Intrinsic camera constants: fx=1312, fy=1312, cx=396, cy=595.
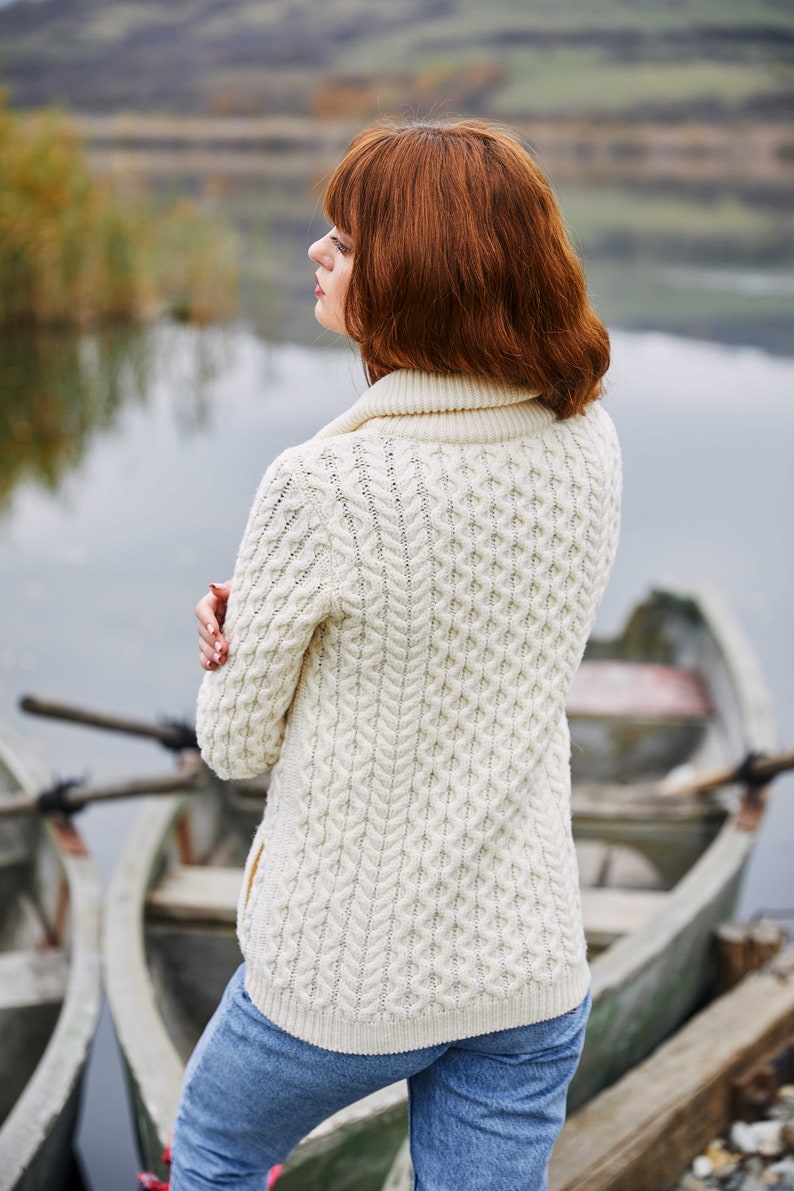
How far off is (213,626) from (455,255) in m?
0.37

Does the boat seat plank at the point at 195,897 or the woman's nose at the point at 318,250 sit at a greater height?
the woman's nose at the point at 318,250

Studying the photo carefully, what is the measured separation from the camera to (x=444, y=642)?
3.62ft

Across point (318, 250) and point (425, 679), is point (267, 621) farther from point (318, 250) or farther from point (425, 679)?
point (318, 250)

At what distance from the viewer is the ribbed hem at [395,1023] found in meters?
1.15

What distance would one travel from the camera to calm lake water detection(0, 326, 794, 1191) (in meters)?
5.47

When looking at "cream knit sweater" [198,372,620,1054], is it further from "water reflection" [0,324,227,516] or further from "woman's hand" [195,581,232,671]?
"water reflection" [0,324,227,516]

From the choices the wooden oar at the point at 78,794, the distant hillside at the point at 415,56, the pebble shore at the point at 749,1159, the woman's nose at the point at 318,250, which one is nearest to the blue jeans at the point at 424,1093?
the woman's nose at the point at 318,250

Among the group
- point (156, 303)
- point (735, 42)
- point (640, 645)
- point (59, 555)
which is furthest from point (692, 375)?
point (735, 42)

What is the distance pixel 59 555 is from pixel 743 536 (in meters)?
4.75

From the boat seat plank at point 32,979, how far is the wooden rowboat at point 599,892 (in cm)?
16

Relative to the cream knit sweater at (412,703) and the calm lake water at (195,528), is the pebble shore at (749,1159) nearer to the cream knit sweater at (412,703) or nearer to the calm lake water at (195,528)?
the cream knit sweater at (412,703)

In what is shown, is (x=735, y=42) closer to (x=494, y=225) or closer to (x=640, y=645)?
(x=640, y=645)

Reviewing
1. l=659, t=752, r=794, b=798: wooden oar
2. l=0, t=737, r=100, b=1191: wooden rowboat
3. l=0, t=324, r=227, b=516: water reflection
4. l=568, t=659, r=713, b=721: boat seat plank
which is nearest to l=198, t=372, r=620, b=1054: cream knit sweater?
l=0, t=737, r=100, b=1191: wooden rowboat

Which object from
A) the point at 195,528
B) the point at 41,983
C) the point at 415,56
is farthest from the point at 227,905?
the point at 415,56
